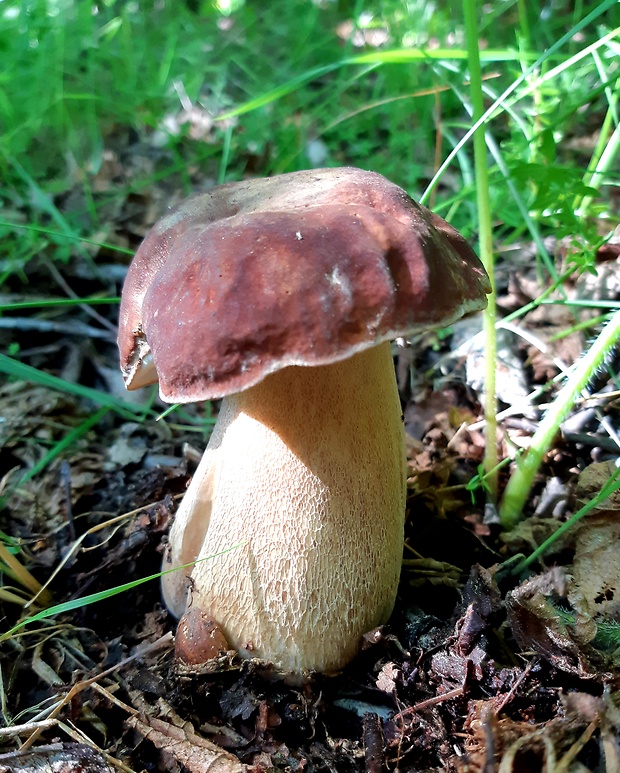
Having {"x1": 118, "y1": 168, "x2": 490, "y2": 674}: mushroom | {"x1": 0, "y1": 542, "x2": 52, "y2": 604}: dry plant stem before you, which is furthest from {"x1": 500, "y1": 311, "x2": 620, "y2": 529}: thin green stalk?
{"x1": 0, "y1": 542, "x2": 52, "y2": 604}: dry plant stem

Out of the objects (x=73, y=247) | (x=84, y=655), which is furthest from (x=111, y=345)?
(x=84, y=655)

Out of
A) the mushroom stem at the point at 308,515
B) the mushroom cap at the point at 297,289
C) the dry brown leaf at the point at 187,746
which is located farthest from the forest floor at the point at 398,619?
the mushroom cap at the point at 297,289

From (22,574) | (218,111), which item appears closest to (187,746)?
(22,574)

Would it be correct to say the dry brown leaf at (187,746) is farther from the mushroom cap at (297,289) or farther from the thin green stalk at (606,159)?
the thin green stalk at (606,159)

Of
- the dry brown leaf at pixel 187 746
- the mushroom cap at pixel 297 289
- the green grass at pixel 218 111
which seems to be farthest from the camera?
the green grass at pixel 218 111

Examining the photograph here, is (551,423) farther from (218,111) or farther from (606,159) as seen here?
(218,111)

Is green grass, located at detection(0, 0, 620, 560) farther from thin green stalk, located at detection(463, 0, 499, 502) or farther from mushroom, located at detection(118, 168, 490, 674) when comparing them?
mushroom, located at detection(118, 168, 490, 674)

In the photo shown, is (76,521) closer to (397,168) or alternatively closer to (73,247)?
(73,247)
